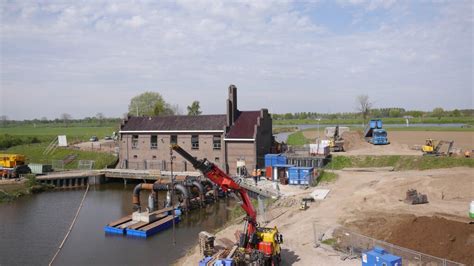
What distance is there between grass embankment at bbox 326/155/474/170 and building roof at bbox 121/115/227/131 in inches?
611

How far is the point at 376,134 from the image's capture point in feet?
195

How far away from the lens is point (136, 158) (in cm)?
5769

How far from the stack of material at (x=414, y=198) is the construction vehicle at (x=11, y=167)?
48046 mm

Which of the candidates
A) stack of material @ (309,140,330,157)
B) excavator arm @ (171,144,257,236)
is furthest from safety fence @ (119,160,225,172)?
excavator arm @ (171,144,257,236)

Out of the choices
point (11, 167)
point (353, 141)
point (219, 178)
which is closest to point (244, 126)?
point (353, 141)

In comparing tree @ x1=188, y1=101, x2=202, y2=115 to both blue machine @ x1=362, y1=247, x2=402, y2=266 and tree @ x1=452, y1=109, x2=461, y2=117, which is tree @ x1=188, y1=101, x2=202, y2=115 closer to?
blue machine @ x1=362, y1=247, x2=402, y2=266

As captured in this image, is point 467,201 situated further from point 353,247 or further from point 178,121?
point 178,121

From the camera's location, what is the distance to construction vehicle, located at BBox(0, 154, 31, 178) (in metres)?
53.0

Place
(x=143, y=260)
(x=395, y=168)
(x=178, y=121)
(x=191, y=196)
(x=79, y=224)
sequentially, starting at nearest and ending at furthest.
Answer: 1. (x=143, y=260)
2. (x=79, y=224)
3. (x=191, y=196)
4. (x=395, y=168)
5. (x=178, y=121)

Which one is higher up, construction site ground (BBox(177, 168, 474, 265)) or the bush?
the bush

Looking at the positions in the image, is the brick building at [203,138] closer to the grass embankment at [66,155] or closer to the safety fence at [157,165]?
the safety fence at [157,165]

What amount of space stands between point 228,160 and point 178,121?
1042 centimetres

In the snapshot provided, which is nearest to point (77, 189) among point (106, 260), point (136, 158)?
point (136, 158)

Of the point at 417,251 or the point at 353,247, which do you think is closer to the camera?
the point at 417,251
